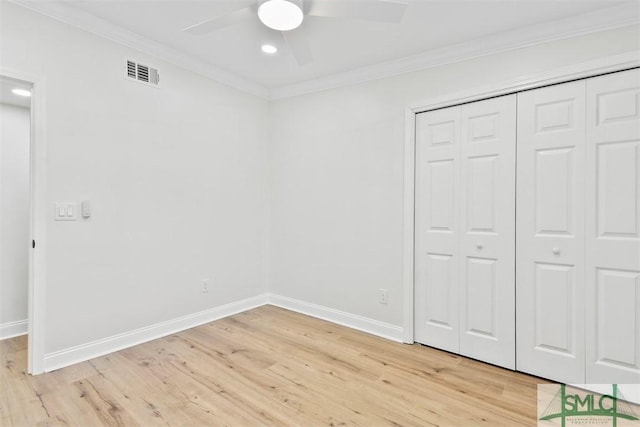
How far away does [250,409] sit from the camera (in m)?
1.95

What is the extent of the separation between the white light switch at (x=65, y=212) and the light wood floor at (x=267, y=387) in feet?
3.62

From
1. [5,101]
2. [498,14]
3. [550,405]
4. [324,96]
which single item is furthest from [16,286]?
[498,14]

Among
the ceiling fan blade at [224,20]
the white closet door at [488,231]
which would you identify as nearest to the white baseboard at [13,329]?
the ceiling fan blade at [224,20]

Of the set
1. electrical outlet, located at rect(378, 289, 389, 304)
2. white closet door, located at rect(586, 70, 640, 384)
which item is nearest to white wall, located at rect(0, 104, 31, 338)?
electrical outlet, located at rect(378, 289, 389, 304)

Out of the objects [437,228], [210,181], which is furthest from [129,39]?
[437,228]

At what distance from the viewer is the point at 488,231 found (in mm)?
2568

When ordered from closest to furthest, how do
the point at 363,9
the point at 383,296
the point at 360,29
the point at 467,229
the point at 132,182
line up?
the point at 363,9 → the point at 360,29 → the point at 467,229 → the point at 132,182 → the point at 383,296

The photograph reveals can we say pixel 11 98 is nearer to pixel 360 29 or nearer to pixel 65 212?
pixel 65 212

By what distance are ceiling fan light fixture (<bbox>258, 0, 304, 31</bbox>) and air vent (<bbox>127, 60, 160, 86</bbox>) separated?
1.48 m

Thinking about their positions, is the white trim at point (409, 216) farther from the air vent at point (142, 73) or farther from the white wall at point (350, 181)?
the air vent at point (142, 73)

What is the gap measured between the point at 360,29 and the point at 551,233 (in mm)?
2080

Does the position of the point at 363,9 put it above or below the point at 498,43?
below

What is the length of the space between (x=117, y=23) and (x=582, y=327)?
4079 mm

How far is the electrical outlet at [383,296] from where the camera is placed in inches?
121
